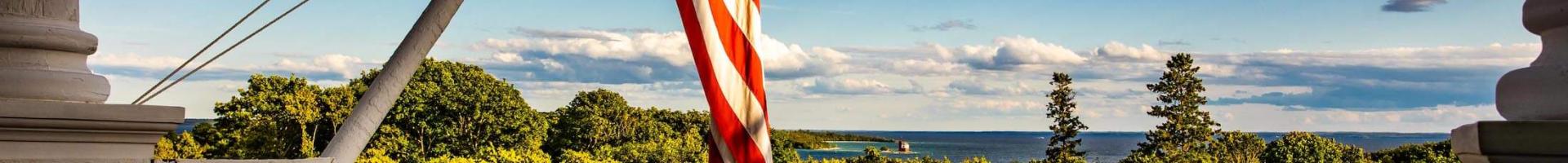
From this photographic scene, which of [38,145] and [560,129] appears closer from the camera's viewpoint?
[38,145]

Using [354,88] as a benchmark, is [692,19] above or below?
below

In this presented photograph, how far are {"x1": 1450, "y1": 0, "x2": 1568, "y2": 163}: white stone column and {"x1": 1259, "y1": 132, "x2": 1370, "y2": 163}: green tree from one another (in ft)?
180

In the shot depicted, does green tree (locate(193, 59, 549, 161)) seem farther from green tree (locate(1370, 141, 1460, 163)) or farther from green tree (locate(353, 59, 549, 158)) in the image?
green tree (locate(1370, 141, 1460, 163))

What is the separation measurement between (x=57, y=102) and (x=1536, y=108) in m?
2.16

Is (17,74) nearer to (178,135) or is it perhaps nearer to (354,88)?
(354,88)

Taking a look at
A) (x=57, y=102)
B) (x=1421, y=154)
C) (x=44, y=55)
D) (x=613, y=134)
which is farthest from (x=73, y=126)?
(x=1421, y=154)

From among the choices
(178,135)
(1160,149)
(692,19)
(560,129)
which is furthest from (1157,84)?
(692,19)

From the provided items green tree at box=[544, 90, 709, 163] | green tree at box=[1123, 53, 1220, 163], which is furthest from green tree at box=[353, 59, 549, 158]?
green tree at box=[1123, 53, 1220, 163]

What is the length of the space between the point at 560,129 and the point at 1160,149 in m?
21.1

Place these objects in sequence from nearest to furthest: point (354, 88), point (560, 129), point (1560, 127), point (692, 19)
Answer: point (1560, 127), point (692, 19), point (354, 88), point (560, 129)

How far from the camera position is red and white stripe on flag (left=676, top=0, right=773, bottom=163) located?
13.9ft

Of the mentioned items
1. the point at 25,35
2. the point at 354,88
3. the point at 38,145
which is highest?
the point at 354,88

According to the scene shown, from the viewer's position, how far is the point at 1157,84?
47.2m

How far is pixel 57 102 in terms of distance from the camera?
2.57 metres
